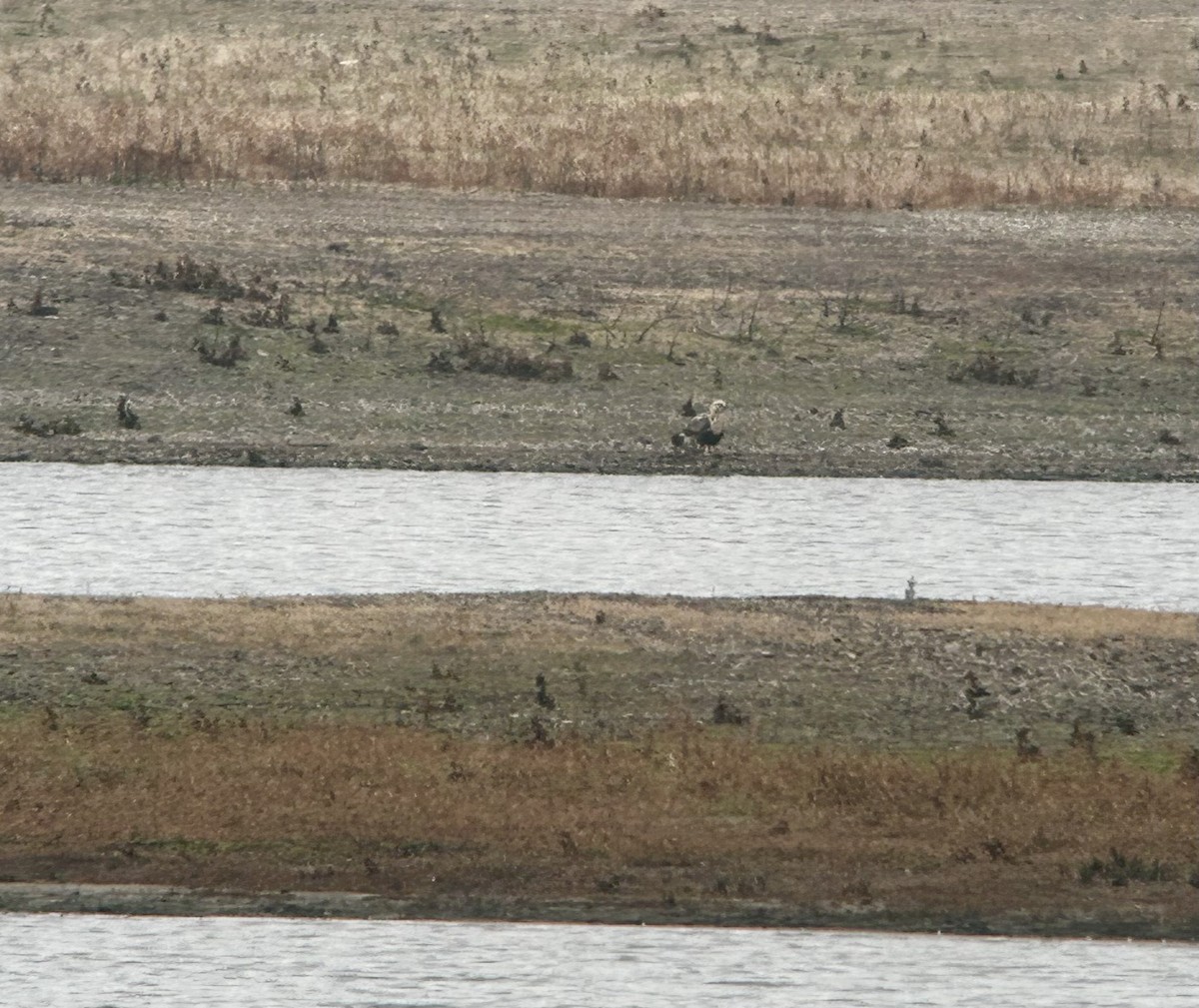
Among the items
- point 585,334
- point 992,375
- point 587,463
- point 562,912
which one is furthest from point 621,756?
point 585,334

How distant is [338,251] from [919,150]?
14824mm

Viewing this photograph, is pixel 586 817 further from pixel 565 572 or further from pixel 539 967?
pixel 565 572

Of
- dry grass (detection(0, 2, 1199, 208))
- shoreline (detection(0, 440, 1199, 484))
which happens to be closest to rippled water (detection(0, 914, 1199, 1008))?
shoreline (detection(0, 440, 1199, 484))

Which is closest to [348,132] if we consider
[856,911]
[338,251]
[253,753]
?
[338,251]

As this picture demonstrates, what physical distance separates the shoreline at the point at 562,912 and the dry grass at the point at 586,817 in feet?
0.50

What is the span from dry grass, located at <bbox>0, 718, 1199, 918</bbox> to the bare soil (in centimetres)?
1113

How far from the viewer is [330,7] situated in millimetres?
63125

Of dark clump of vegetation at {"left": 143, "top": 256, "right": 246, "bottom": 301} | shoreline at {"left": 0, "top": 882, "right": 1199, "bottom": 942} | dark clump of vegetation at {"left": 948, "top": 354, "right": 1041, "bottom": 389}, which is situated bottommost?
shoreline at {"left": 0, "top": 882, "right": 1199, "bottom": 942}

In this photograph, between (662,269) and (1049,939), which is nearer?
(1049,939)

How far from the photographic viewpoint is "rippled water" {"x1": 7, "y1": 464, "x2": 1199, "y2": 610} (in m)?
23.8

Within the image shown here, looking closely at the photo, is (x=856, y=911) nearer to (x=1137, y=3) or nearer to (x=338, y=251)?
(x=338, y=251)

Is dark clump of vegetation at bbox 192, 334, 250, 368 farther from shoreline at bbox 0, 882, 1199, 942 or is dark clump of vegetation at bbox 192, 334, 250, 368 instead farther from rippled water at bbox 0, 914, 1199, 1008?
rippled water at bbox 0, 914, 1199, 1008

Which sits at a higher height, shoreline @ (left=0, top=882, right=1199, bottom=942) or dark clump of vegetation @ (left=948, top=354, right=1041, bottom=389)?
dark clump of vegetation @ (left=948, top=354, right=1041, bottom=389)

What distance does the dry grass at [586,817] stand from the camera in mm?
16672
